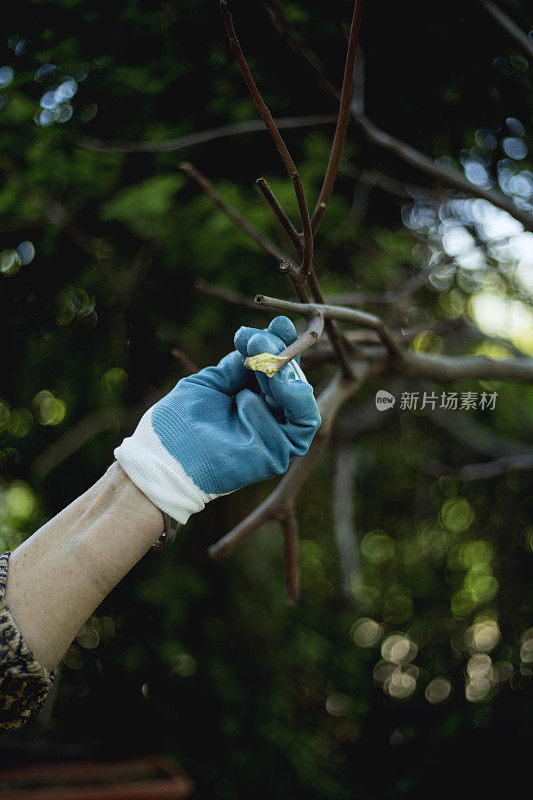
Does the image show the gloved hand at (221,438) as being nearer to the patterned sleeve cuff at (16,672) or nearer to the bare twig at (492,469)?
the patterned sleeve cuff at (16,672)

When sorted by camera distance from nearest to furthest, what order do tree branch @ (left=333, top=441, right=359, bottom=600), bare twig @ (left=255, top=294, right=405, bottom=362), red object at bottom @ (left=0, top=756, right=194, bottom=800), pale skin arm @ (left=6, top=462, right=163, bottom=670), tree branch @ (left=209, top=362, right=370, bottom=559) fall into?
1. bare twig @ (left=255, top=294, right=405, bottom=362)
2. pale skin arm @ (left=6, top=462, right=163, bottom=670)
3. tree branch @ (left=209, top=362, right=370, bottom=559)
4. tree branch @ (left=333, top=441, right=359, bottom=600)
5. red object at bottom @ (left=0, top=756, right=194, bottom=800)

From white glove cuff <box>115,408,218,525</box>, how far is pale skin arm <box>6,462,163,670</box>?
0.06 ft

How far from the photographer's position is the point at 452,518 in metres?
2.85

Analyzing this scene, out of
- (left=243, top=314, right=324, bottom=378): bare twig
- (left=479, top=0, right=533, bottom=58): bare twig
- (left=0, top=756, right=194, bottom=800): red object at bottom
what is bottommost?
(left=0, top=756, right=194, bottom=800): red object at bottom

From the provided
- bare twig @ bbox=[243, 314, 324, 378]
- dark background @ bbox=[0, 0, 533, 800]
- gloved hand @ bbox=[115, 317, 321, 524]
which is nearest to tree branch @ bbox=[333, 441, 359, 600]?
dark background @ bbox=[0, 0, 533, 800]

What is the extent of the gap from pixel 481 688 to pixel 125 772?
5.19 feet

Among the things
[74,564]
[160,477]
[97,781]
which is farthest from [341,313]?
[97,781]

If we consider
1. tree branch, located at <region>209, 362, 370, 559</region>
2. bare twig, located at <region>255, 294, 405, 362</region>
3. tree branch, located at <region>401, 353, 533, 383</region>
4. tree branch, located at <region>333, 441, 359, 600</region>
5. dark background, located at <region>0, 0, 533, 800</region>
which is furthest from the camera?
tree branch, located at <region>333, 441, 359, 600</region>

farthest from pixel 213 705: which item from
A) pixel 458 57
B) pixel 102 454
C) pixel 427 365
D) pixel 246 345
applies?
pixel 458 57

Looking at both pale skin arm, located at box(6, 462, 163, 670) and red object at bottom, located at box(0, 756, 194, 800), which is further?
red object at bottom, located at box(0, 756, 194, 800)

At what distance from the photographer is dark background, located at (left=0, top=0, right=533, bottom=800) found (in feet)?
5.06

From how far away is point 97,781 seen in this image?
2.13 meters

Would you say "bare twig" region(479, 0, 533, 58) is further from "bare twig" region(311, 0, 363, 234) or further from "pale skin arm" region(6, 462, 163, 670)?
"pale skin arm" region(6, 462, 163, 670)

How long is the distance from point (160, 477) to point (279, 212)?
35 centimetres
